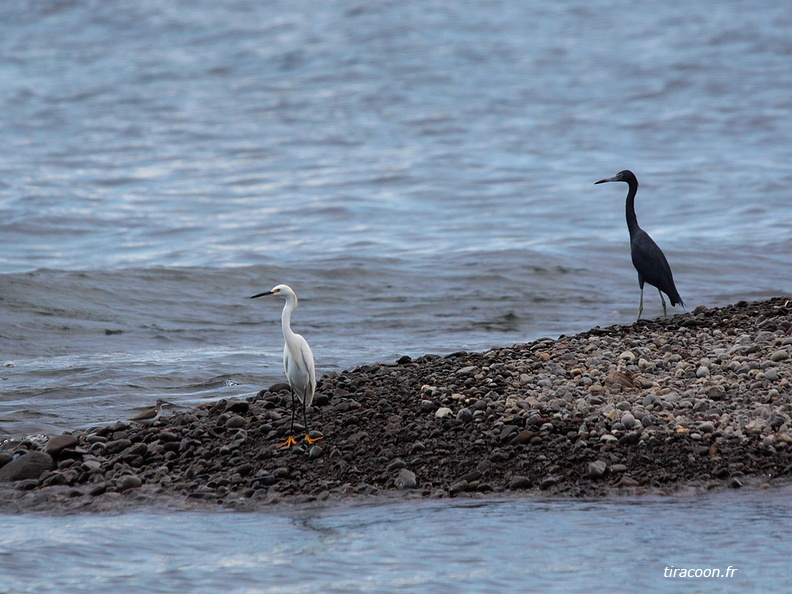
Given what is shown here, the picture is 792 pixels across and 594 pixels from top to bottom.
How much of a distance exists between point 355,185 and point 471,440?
18.7 metres

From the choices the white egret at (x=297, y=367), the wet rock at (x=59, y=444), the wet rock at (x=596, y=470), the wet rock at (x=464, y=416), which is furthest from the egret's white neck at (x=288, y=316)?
the wet rock at (x=596, y=470)

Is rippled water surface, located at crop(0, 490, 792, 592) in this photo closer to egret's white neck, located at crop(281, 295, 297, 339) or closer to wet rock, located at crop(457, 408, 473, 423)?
wet rock, located at crop(457, 408, 473, 423)

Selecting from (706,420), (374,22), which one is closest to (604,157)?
(374,22)

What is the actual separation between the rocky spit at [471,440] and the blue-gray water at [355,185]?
0.45 m

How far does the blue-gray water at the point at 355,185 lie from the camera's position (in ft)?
42.4

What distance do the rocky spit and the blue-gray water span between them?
452 millimetres

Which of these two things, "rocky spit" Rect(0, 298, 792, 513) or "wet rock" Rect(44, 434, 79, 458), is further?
"wet rock" Rect(44, 434, 79, 458)

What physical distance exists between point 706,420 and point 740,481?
753mm

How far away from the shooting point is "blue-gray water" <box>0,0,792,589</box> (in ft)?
42.4

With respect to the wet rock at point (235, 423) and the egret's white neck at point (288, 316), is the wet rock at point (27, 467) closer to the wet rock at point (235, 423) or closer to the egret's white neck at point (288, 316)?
the wet rock at point (235, 423)

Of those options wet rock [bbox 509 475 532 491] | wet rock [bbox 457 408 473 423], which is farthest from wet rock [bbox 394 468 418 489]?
wet rock [bbox 457 408 473 423]

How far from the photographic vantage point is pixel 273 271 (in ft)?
59.2

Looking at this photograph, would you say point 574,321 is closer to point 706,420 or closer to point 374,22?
point 706,420

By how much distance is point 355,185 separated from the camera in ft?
84.8
